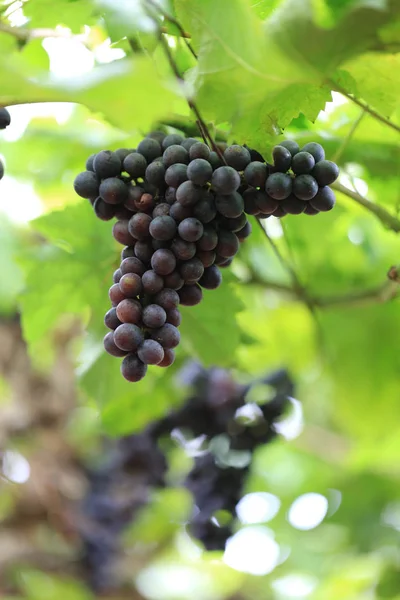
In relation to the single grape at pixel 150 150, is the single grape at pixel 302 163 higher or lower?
lower

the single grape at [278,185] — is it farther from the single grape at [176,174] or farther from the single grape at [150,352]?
the single grape at [150,352]

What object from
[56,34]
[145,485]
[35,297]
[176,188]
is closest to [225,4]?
[176,188]

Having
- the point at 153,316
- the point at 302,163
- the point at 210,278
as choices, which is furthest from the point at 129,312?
the point at 302,163

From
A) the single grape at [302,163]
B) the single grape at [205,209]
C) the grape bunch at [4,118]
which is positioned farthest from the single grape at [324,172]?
the grape bunch at [4,118]

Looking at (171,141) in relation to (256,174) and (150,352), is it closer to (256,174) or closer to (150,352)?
(256,174)

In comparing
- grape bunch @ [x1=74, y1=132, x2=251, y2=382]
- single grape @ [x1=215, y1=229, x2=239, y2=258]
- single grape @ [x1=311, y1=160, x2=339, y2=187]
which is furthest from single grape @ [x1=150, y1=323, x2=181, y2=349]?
single grape @ [x1=311, y1=160, x2=339, y2=187]

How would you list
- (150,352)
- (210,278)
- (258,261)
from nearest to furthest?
(150,352)
(210,278)
(258,261)
